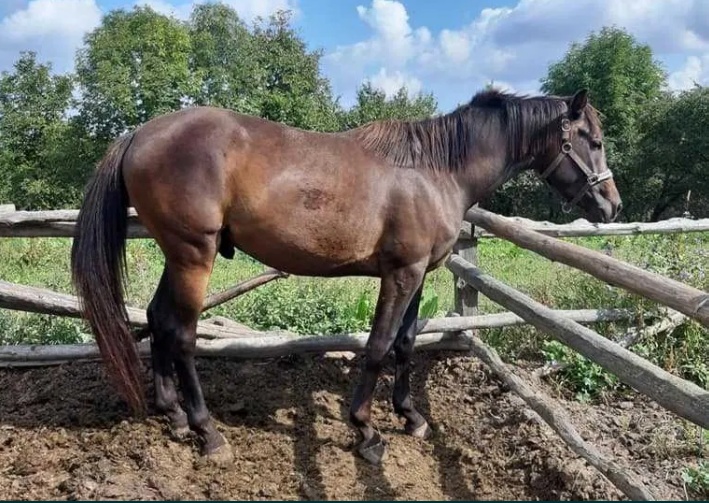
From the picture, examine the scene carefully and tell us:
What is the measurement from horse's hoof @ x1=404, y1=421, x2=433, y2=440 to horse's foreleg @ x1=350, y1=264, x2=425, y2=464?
322 mm

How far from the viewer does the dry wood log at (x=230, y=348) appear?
4.06 metres

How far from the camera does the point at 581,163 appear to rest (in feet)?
11.5

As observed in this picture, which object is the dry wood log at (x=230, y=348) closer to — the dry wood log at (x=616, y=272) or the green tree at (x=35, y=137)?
the dry wood log at (x=616, y=272)

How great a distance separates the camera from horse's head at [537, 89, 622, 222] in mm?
3475

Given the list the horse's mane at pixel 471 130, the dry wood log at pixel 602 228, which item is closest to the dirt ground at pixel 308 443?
the dry wood log at pixel 602 228

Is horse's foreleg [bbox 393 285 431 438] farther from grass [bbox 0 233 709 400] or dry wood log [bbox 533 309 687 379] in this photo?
dry wood log [bbox 533 309 687 379]

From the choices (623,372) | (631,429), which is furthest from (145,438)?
(631,429)

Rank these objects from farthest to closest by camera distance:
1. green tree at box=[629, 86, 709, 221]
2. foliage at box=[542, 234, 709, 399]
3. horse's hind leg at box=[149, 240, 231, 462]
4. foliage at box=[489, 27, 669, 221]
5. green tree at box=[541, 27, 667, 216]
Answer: green tree at box=[541, 27, 667, 216] < foliage at box=[489, 27, 669, 221] < green tree at box=[629, 86, 709, 221] < foliage at box=[542, 234, 709, 399] < horse's hind leg at box=[149, 240, 231, 462]

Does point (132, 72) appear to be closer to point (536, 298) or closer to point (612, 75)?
point (612, 75)

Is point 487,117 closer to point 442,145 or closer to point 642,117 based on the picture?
point 442,145

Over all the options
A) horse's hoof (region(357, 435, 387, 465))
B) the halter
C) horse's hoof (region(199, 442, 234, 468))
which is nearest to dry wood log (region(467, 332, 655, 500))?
horse's hoof (region(357, 435, 387, 465))

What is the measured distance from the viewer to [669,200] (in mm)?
24453

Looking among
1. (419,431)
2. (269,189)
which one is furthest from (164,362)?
(419,431)

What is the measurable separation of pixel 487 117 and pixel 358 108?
3206 centimetres
